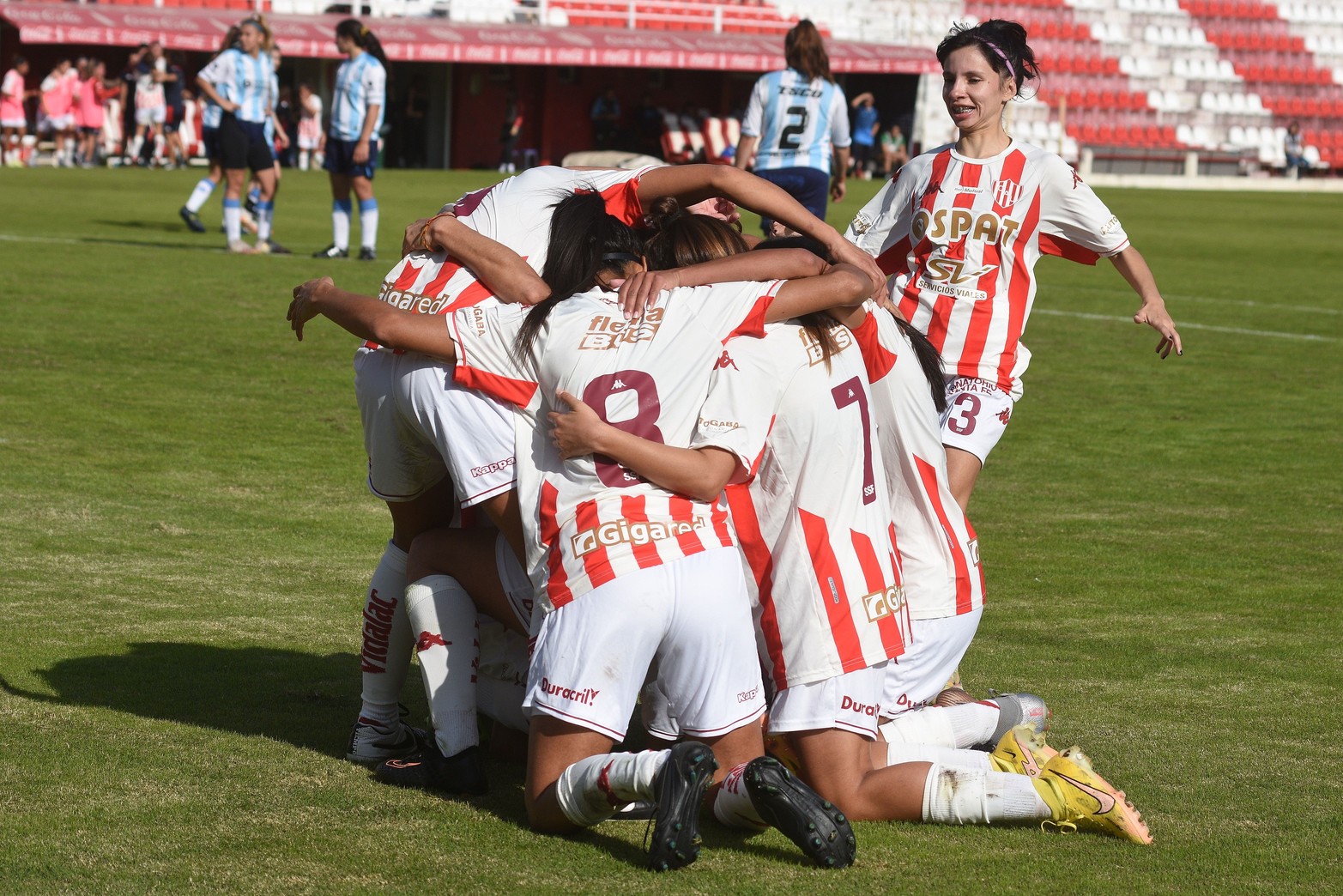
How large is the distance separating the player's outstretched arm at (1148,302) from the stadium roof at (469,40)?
3039 cm

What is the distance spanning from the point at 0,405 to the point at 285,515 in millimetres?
2775

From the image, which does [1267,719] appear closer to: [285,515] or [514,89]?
[285,515]

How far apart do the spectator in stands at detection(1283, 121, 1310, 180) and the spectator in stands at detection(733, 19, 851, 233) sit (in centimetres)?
3764

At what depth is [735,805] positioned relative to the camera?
348 centimetres

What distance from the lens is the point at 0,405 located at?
887cm

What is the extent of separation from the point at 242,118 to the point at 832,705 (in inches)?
526

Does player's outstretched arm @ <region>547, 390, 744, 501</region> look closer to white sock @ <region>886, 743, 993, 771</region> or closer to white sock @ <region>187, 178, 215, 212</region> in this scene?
white sock @ <region>886, 743, 993, 771</region>

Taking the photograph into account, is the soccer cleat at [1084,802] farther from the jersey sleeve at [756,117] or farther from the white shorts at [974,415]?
the jersey sleeve at [756,117]

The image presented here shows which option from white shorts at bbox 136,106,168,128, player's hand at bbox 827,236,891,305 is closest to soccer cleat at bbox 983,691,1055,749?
player's hand at bbox 827,236,891,305

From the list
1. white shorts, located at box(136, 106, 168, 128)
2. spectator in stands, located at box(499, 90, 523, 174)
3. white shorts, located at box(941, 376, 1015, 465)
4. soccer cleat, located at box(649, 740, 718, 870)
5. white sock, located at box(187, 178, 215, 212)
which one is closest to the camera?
soccer cleat, located at box(649, 740, 718, 870)

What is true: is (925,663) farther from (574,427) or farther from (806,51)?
(806,51)

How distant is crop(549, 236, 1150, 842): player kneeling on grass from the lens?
3.61 m

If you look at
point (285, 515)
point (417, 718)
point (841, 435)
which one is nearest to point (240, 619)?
point (417, 718)

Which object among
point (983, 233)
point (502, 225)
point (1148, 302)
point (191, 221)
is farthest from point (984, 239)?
point (191, 221)
